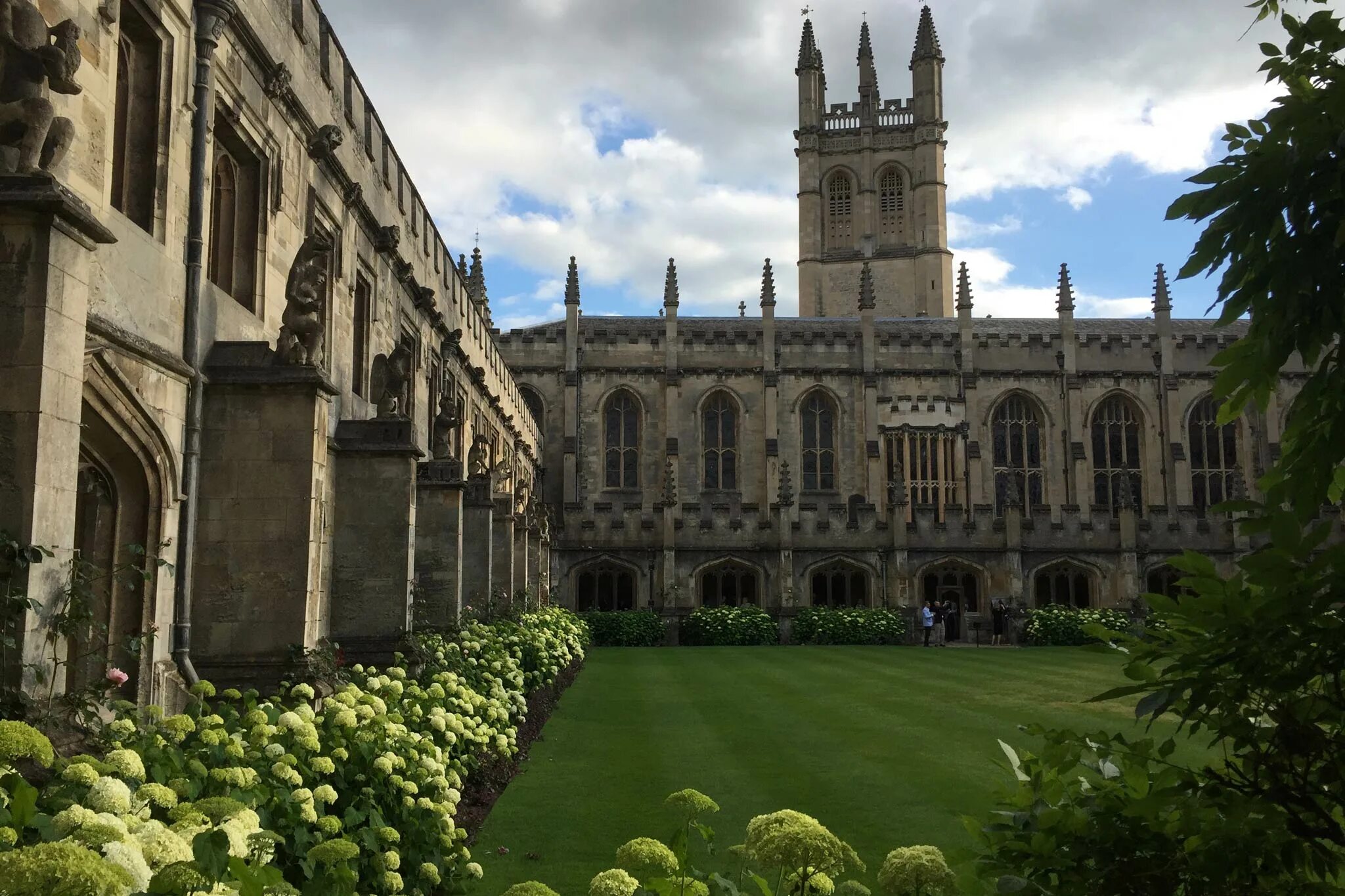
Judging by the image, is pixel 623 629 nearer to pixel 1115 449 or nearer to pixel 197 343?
pixel 197 343

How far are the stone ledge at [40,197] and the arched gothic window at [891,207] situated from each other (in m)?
53.2

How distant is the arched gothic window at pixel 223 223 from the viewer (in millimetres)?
9578

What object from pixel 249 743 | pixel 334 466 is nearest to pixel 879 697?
pixel 334 466

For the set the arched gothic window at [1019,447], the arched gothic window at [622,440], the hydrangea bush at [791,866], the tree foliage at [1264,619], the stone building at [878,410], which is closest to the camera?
the tree foliage at [1264,619]

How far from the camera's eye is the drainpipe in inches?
314

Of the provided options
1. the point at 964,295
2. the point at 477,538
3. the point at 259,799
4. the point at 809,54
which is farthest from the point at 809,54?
the point at 259,799

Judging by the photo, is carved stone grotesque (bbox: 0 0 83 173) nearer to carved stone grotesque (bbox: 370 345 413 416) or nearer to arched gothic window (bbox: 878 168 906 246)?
carved stone grotesque (bbox: 370 345 413 416)

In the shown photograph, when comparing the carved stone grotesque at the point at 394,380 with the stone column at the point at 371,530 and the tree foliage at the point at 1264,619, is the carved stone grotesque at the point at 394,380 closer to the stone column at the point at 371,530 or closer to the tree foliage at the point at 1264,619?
the stone column at the point at 371,530

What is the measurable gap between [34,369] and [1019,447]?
3923cm

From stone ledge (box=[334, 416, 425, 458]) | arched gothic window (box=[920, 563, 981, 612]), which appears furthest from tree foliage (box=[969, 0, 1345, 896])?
arched gothic window (box=[920, 563, 981, 612])

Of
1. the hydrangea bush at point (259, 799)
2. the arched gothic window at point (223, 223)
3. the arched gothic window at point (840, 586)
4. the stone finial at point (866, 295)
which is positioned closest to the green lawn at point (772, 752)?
the hydrangea bush at point (259, 799)

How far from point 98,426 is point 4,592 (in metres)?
2.11

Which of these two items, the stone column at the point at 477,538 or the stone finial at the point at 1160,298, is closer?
the stone column at the point at 477,538

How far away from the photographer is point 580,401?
131 ft
